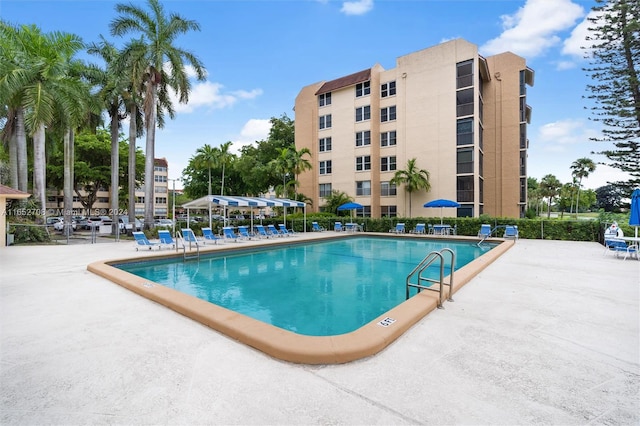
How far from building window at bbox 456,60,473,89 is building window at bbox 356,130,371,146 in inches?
324

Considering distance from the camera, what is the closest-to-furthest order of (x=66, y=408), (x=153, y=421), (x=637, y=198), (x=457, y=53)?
(x=153, y=421) → (x=66, y=408) → (x=637, y=198) → (x=457, y=53)

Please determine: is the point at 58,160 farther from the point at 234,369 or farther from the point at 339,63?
the point at 234,369

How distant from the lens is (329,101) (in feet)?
104

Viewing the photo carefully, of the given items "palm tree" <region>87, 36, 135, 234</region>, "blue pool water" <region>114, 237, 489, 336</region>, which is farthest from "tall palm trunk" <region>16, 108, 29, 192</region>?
"blue pool water" <region>114, 237, 489, 336</region>

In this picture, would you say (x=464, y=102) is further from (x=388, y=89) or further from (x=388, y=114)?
(x=388, y=89)

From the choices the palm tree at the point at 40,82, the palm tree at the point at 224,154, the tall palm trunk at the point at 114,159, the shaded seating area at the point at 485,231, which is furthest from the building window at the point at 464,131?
the palm tree at the point at 40,82

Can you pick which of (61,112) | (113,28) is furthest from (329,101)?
(61,112)

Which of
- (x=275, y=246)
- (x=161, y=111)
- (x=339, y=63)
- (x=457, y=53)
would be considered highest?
(x=339, y=63)

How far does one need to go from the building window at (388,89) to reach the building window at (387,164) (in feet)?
18.9

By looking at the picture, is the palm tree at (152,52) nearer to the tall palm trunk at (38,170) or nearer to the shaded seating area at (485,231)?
the tall palm trunk at (38,170)

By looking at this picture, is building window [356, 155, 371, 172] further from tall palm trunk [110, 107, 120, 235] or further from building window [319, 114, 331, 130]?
tall palm trunk [110, 107, 120, 235]

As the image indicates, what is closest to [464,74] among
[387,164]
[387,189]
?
[387,164]

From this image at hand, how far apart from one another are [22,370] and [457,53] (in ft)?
95.6

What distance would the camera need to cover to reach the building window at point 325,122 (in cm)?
3182
